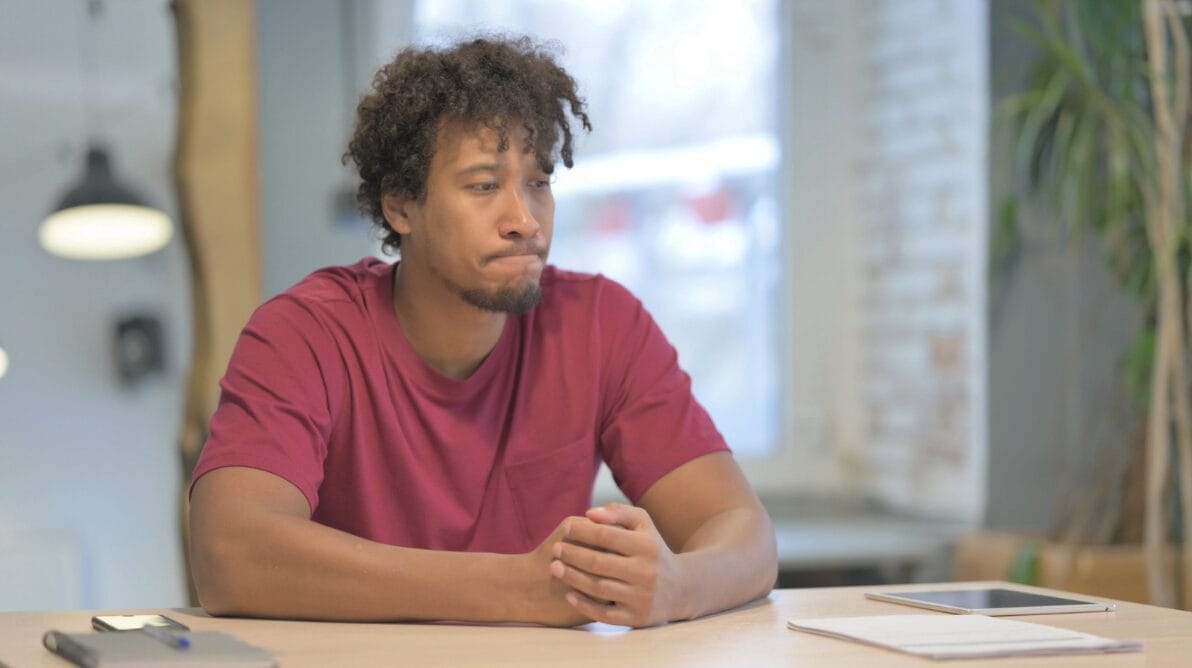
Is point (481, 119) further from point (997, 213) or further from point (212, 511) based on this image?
point (997, 213)

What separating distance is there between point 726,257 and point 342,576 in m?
2.35

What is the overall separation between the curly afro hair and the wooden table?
65 centimetres

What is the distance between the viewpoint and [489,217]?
5.83 ft

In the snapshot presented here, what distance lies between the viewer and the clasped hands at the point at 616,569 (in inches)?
52.7

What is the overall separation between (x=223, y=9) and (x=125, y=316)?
0.61 m

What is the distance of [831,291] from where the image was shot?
3707 millimetres

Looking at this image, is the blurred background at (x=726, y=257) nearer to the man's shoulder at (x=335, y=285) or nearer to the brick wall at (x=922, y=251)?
the brick wall at (x=922, y=251)

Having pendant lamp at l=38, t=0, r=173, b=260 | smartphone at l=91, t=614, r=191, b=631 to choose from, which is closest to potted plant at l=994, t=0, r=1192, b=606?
pendant lamp at l=38, t=0, r=173, b=260

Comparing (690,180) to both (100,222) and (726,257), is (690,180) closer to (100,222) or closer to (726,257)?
(726,257)

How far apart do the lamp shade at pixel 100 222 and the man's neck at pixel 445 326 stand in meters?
1.09

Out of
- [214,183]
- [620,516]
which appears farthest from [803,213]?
[620,516]

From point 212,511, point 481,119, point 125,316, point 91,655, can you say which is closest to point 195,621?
point 212,511

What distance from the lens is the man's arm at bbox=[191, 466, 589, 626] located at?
4.47ft

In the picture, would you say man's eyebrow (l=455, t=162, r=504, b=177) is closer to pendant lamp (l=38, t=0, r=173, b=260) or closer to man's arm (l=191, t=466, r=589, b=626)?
man's arm (l=191, t=466, r=589, b=626)
